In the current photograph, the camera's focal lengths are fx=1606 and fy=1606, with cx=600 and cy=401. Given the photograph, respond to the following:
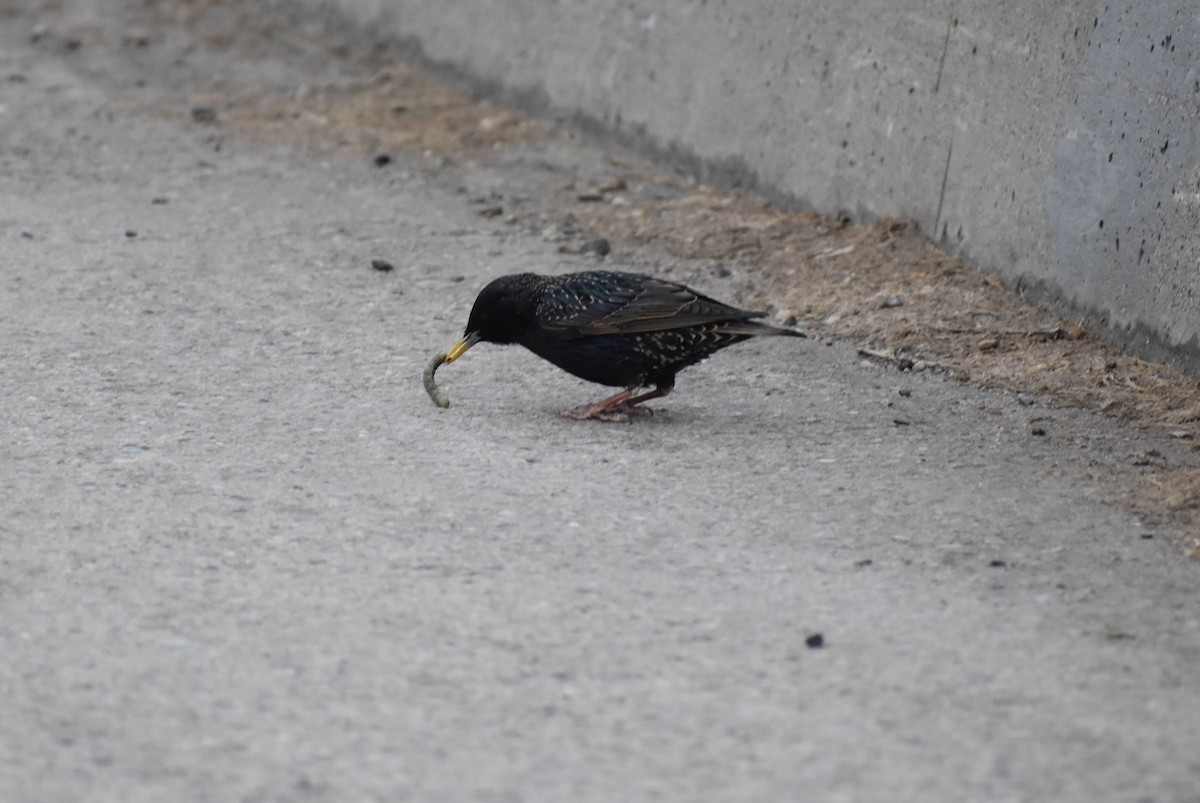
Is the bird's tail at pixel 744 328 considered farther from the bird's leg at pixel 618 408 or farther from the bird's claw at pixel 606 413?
the bird's claw at pixel 606 413

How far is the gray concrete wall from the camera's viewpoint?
20.5 ft

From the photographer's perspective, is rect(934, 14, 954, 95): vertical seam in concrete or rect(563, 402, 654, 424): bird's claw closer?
rect(563, 402, 654, 424): bird's claw

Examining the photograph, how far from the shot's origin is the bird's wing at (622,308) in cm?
571

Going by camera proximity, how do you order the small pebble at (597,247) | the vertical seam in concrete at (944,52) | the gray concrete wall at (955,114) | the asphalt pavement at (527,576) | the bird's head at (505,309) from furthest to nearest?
1. the small pebble at (597,247)
2. the vertical seam in concrete at (944,52)
3. the gray concrete wall at (955,114)
4. the bird's head at (505,309)
5. the asphalt pavement at (527,576)

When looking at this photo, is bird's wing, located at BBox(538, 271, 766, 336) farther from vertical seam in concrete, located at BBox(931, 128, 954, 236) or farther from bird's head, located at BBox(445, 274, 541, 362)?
vertical seam in concrete, located at BBox(931, 128, 954, 236)

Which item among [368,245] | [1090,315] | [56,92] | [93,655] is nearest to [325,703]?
[93,655]

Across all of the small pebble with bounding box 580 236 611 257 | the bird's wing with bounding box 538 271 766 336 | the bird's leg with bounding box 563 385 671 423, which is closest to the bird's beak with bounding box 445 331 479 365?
the bird's wing with bounding box 538 271 766 336

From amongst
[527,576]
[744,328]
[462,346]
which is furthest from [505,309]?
[527,576]

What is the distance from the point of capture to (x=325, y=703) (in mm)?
3621

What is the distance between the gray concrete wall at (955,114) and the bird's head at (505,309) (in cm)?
239

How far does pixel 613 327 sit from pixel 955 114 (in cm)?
253

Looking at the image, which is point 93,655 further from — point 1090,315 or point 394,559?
point 1090,315

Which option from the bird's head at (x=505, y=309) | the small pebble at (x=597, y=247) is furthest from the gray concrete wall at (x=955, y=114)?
the bird's head at (x=505, y=309)

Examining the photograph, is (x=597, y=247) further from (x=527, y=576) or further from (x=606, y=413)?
(x=527, y=576)
